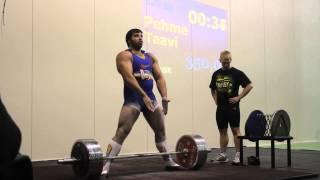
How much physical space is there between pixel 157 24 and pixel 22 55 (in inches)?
88.1

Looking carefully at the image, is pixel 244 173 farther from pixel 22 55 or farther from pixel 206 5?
pixel 206 5

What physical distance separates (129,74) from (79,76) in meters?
2.08

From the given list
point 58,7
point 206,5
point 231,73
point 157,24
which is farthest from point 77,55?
point 206,5

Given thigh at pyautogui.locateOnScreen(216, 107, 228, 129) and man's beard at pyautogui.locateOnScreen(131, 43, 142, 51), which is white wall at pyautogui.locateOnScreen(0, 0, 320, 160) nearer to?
thigh at pyautogui.locateOnScreen(216, 107, 228, 129)

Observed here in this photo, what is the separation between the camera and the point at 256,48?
854cm

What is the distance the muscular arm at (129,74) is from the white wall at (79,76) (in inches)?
72.7

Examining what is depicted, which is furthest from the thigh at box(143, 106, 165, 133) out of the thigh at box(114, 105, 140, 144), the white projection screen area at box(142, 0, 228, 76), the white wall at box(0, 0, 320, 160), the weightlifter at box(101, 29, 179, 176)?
the white projection screen area at box(142, 0, 228, 76)

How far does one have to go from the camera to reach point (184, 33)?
23.5 ft

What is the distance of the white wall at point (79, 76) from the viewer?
526 centimetres

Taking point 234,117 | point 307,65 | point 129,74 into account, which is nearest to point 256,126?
point 234,117

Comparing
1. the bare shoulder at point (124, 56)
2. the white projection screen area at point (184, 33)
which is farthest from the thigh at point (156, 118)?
the white projection screen area at point (184, 33)

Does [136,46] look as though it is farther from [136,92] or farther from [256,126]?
[256,126]

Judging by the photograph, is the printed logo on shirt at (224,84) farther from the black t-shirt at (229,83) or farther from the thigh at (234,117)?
the thigh at (234,117)

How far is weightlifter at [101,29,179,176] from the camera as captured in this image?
153 inches
